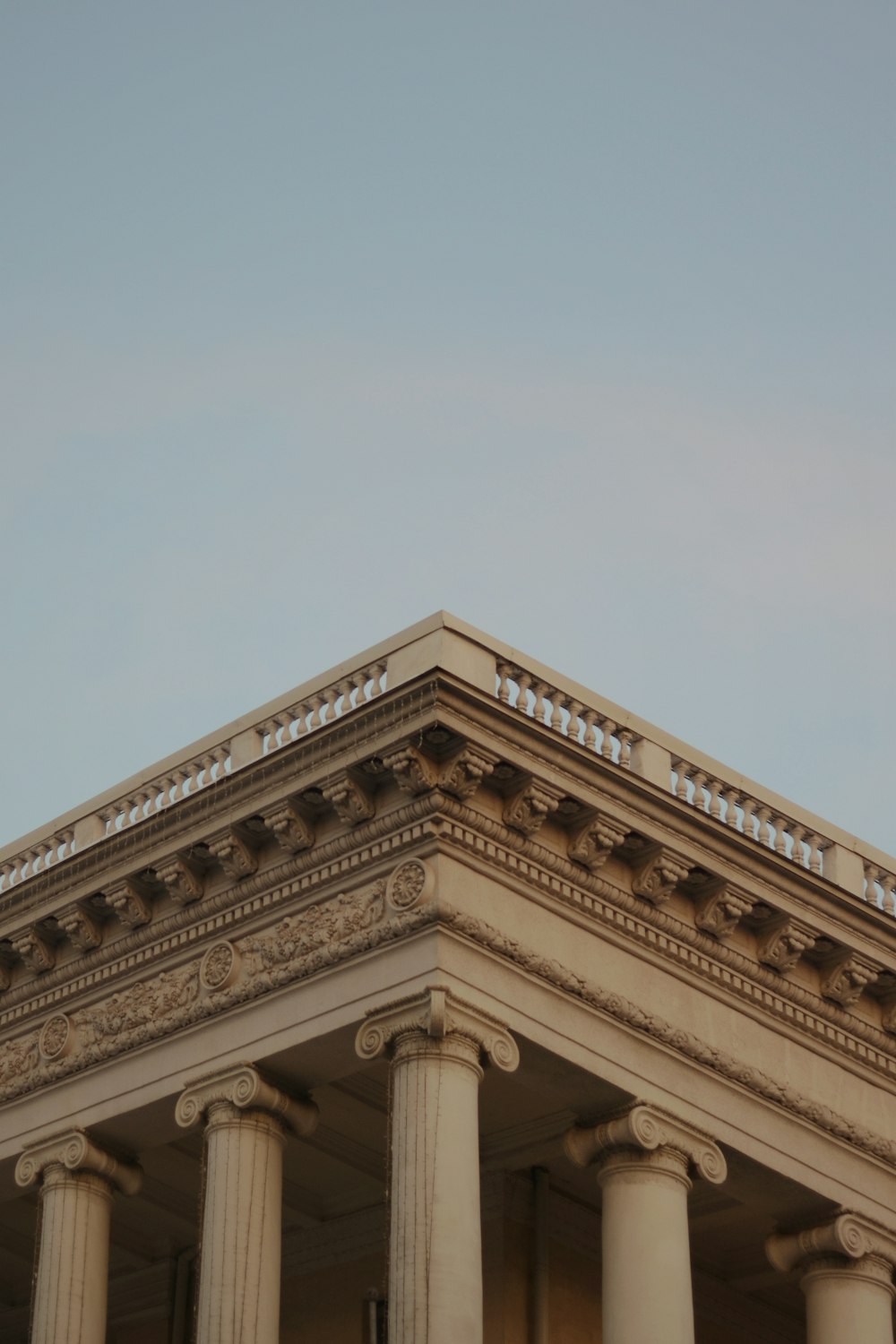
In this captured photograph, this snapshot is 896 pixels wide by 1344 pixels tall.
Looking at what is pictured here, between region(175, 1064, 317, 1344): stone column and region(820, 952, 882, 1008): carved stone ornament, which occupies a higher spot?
region(820, 952, 882, 1008): carved stone ornament

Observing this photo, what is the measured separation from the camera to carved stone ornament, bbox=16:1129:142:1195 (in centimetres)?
3111

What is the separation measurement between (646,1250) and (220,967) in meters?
5.22

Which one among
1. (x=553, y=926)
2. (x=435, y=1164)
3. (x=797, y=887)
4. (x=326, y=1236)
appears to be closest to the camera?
(x=435, y=1164)

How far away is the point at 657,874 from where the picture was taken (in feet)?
Result: 99.5

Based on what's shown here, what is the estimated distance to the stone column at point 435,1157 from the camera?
26.7 m

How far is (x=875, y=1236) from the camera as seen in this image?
3178 cm

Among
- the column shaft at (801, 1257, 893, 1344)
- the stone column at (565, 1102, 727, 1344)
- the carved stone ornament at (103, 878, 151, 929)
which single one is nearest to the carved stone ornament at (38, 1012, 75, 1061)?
the carved stone ornament at (103, 878, 151, 929)

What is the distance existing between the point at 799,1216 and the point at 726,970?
292 cm

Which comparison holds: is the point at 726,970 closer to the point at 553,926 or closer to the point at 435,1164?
the point at 553,926

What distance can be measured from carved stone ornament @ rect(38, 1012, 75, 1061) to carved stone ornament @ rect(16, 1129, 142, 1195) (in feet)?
3.13

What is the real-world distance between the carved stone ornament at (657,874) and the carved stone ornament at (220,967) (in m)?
4.18

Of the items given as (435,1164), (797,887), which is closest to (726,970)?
(797,887)

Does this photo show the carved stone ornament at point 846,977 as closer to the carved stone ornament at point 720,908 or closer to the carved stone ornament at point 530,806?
the carved stone ornament at point 720,908

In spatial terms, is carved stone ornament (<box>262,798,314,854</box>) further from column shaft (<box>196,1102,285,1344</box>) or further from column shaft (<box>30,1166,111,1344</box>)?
column shaft (<box>30,1166,111,1344</box>)
